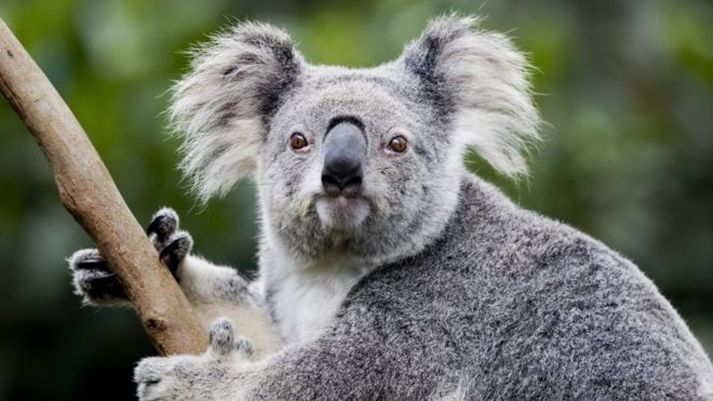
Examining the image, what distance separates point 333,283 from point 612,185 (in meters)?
4.35

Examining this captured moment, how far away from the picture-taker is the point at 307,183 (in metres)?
5.87

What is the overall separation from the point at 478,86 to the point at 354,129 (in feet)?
3.44

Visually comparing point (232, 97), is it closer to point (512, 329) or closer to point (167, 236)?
point (167, 236)

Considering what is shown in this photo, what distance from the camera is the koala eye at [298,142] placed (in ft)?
19.9

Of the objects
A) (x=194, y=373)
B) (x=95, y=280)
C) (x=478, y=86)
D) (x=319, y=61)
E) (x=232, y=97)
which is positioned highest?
(x=319, y=61)

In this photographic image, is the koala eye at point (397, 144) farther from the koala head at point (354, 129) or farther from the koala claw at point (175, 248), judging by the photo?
the koala claw at point (175, 248)

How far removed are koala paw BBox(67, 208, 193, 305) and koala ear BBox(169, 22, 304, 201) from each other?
2.13 feet

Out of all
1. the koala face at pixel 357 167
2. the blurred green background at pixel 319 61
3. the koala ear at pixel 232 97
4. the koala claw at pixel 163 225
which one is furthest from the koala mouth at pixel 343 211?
the blurred green background at pixel 319 61

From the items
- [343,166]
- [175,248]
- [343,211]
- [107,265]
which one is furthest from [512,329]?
[107,265]

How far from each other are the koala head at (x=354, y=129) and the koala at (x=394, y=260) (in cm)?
1

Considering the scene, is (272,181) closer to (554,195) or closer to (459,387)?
(459,387)

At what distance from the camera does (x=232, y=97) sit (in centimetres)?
667

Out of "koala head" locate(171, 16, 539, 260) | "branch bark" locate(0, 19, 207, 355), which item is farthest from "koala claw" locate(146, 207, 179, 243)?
"branch bark" locate(0, 19, 207, 355)

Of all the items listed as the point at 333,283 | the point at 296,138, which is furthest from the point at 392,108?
the point at 333,283
